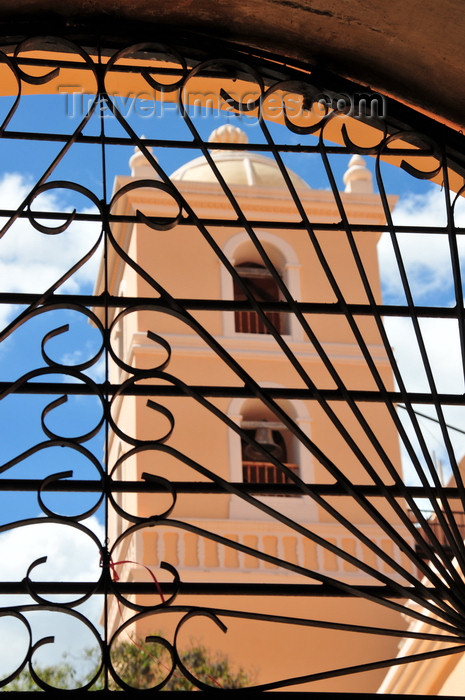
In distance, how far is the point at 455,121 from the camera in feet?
9.25

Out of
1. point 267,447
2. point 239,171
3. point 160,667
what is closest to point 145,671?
point 160,667

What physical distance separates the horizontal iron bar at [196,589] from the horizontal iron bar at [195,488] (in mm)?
186

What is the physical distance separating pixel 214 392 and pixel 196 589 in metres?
0.43

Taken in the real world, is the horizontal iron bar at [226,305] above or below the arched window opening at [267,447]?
below

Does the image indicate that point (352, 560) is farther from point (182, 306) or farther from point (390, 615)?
point (390, 615)

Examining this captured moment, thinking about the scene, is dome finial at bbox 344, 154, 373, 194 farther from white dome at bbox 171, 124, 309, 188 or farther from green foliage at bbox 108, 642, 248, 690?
green foliage at bbox 108, 642, 248, 690

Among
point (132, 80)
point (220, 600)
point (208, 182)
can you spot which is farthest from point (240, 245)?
point (132, 80)

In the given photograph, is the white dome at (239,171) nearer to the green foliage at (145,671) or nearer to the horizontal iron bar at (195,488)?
the green foliage at (145,671)

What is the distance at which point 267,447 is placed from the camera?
16469 millimetres

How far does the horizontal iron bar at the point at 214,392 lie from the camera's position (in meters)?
2.50

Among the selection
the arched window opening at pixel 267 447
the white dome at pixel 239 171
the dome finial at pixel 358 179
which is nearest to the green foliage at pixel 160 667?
the arched window opening at pixel 267 447

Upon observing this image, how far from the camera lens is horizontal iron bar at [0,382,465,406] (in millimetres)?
2498

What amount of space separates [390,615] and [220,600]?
4.05 m

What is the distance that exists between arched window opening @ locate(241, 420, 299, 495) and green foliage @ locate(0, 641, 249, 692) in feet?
8.99
